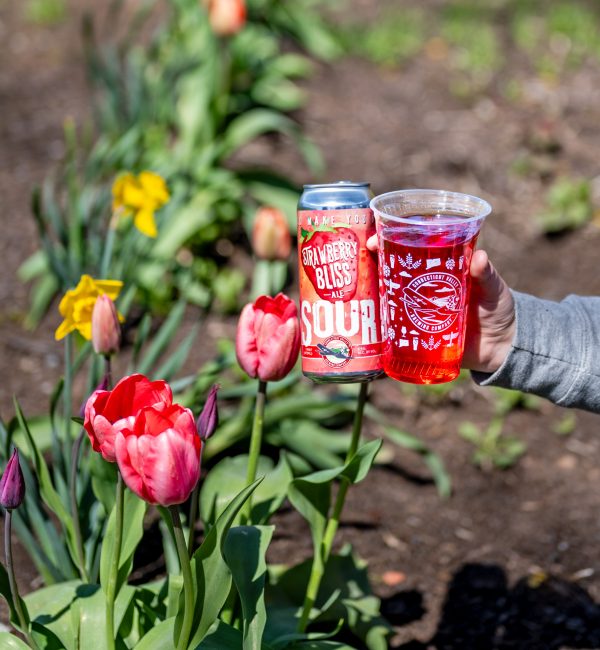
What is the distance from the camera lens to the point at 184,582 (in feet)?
4.38

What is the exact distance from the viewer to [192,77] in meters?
4.05

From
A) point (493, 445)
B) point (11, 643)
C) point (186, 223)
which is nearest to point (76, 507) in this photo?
point (11, 643)

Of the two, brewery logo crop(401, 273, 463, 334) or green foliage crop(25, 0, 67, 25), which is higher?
brewery logo crop(401, 273, 463, 334)

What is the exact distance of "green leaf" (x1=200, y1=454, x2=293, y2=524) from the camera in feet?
5.94

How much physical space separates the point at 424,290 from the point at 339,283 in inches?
5.1

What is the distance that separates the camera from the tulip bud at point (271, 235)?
7.82ft

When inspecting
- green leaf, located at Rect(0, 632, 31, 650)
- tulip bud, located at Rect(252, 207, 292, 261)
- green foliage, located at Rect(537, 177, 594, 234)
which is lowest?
green foliage, located at Rect(537, 177, 594, 234)

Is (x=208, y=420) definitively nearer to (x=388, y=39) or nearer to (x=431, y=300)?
(x=431, y=300)

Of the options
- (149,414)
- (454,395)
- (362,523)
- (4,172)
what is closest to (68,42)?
(4,172)

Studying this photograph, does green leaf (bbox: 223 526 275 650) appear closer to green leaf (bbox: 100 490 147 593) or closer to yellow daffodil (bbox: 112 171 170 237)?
green leaf (bbox: 100 490 147 593)

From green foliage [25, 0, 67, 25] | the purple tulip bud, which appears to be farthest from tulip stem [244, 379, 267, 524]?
green foliage [25, 0, 67, 25]

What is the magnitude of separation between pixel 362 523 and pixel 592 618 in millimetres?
610

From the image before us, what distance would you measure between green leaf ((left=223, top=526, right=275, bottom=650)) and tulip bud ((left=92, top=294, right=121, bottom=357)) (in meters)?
0.41

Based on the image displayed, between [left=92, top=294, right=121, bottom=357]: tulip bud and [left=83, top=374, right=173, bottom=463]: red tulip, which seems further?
[left=92, top=294, right=121, bottom=357]: tulip bud
